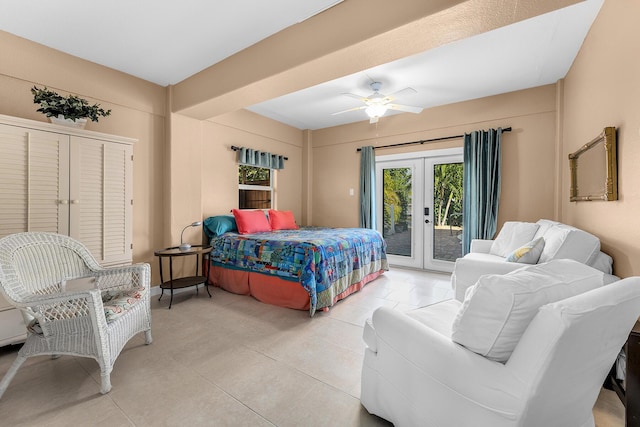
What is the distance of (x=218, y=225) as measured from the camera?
4070 mm

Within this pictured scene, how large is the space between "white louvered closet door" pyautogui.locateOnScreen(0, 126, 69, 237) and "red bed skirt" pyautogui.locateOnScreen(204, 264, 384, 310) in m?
1.75

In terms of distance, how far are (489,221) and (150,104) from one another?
4.96 metres

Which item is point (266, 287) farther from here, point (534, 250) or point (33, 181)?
point (534, 250)

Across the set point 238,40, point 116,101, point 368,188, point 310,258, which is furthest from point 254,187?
point 238,40

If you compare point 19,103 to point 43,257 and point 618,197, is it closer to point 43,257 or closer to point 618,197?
point 43,257

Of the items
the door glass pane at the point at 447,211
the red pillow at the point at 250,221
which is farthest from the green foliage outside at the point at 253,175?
the door glass pane at the point at 447,211

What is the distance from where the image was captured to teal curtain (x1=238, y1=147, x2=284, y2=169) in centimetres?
470

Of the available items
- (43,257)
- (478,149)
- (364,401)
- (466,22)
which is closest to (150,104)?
(43,257)

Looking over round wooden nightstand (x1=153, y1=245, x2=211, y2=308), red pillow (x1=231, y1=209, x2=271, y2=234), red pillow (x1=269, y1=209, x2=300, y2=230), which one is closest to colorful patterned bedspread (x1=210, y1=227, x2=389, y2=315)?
red pillow (x1=231, y1=209, x2=271, y2=234)

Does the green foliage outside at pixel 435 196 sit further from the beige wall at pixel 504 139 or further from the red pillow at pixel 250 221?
the red pillow at pixel 250 221

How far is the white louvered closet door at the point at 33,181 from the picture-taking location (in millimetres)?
2289

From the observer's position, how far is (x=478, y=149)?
4.16 m

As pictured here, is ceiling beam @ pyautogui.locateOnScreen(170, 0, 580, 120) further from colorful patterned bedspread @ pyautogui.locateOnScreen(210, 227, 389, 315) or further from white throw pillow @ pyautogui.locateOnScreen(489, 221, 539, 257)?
white throw pillow @ pyautogui.locateOnScreen(489, 221, 539, 257)

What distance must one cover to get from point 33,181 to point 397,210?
4.86 meters
